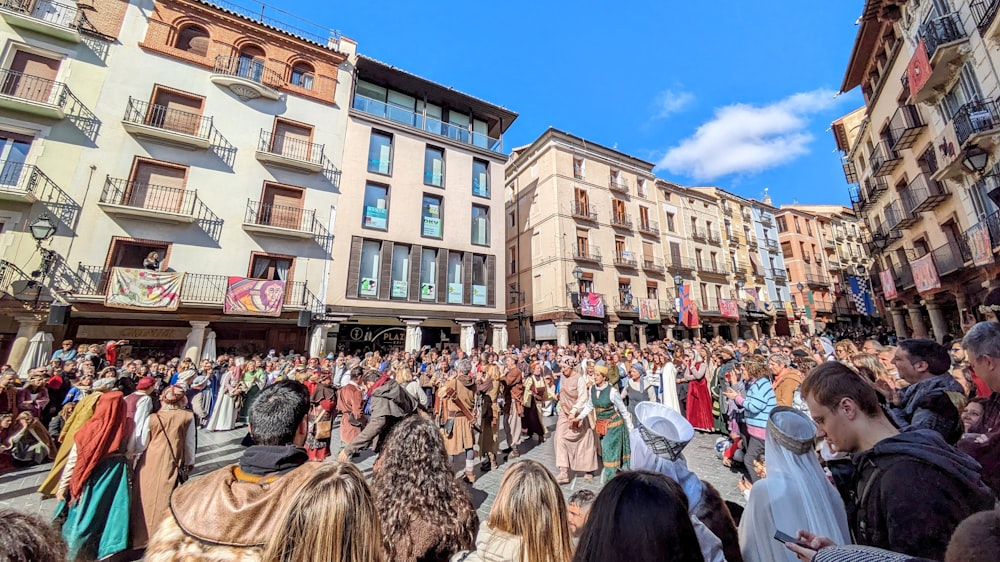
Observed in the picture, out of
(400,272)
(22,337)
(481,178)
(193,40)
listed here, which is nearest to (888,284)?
(481,178)

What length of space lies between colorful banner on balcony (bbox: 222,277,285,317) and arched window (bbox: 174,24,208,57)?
10.8m

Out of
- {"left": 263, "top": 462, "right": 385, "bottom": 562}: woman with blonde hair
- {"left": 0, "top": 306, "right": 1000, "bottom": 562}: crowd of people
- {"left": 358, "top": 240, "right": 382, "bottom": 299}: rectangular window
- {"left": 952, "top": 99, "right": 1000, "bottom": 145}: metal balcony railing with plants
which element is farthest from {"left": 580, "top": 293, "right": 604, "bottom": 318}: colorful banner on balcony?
{"left": 263, "top": 462, "right": 385, "bottom": 562}: woman with blonde hair

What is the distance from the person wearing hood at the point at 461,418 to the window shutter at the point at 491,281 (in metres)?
12.6

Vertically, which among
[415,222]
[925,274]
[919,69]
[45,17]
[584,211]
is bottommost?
[925,274]

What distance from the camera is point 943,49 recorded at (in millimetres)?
11156

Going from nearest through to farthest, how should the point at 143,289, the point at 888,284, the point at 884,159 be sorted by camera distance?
the point at 143,289, the point at 884,159, the point at 888,284

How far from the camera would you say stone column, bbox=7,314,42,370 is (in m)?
11.1

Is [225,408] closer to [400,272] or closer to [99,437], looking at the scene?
[99,437]

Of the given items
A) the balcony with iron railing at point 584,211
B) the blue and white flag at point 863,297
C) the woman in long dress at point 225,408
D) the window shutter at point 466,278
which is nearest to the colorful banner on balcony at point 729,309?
the blue and white flag at point 863,297

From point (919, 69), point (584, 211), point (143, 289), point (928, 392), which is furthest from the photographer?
point (584, 211)

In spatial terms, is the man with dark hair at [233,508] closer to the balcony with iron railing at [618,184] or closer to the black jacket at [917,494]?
the black jacket at [917,494]

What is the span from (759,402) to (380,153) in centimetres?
1856

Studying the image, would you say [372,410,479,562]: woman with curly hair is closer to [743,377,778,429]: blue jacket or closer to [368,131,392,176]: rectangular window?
[743,377,778,429]: blue jacket

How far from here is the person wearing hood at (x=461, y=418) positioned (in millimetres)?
5702
